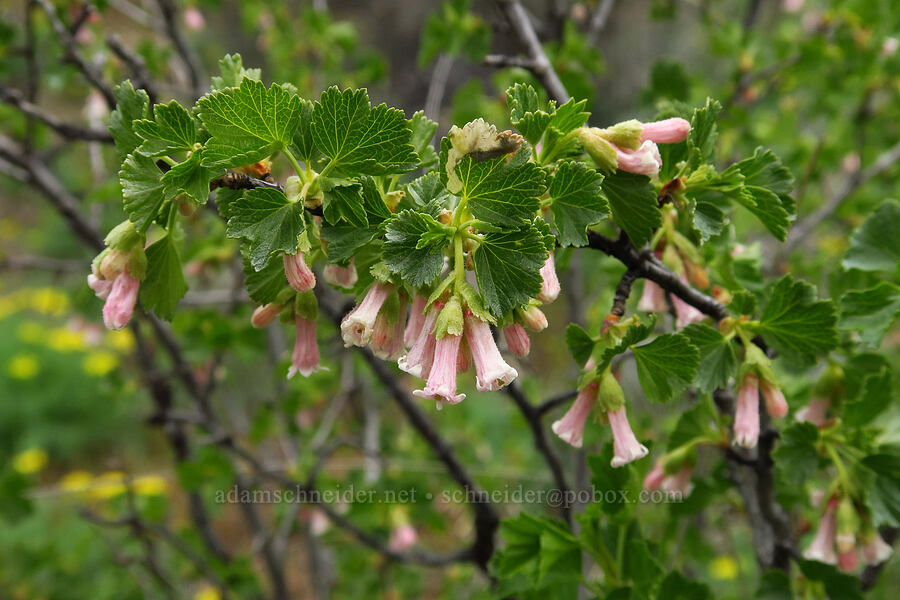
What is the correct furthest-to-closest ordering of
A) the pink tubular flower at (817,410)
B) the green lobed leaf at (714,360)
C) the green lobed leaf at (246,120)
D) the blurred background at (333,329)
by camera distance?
the blurred background at (333,329) < the pink tubular flower at (817,410) < the green lobed leaf at (714,360) < the green lobed leaf at (246,120)

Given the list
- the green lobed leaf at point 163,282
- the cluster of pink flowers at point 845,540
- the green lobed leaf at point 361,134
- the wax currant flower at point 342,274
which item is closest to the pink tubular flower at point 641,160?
the green lobed leaf at point 361,134

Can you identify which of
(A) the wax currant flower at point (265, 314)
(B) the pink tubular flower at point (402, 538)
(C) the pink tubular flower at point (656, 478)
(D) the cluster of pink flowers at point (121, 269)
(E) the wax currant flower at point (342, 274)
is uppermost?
(D) the cluster of pink flowers at point (121, 269)

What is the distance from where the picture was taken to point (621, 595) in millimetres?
987

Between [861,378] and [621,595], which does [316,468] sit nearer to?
[621,595]

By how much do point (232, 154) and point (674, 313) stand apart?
0.71m

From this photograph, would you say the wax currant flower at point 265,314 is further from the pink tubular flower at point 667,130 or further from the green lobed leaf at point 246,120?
the pink tubular flower at point 667,130

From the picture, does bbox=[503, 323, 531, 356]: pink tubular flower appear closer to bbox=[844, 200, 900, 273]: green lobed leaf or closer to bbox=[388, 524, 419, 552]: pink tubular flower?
bbox=[844, 200, 900, 273]: green lobed leaf

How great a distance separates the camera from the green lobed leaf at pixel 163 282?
85cm

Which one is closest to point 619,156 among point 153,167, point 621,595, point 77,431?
point 153,167

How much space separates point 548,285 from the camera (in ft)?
2.51

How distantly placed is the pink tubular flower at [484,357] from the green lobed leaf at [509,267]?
43mm

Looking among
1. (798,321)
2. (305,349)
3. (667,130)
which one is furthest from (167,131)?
(798,321)

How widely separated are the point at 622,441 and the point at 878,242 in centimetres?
57

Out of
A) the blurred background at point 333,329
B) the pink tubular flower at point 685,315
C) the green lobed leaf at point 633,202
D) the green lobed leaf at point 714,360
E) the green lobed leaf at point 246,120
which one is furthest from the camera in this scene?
the blurred background at point 333,329
